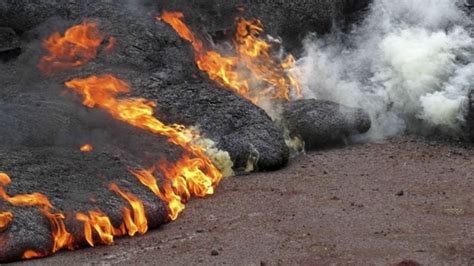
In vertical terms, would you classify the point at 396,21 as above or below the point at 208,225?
above

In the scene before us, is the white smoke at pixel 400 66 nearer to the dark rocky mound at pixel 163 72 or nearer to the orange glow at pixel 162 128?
the dark rocky mound at pixel 163 72

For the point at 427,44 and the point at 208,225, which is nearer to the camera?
the point at 208,225

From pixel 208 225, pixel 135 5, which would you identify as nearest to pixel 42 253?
pixel 208 225

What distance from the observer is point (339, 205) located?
7.82 metres

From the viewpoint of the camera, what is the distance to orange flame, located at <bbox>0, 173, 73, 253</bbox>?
6730mm

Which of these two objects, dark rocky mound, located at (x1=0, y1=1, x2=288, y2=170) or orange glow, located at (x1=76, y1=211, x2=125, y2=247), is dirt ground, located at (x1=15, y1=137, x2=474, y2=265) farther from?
dark rocky mound, located at (x1=0, y1=1, x2=288, y2=170)

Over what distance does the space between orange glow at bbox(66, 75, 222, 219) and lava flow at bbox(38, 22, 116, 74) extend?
0.57 metres

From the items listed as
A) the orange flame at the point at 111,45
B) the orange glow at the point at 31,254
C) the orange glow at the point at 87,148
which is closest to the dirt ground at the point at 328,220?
the orange glow at the point at 31,254

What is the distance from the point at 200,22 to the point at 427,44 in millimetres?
3926

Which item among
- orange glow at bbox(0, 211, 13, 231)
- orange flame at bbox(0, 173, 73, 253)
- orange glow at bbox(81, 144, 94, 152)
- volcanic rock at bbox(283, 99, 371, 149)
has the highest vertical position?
volcanic rock at bbox(283, 99, 371, 149)

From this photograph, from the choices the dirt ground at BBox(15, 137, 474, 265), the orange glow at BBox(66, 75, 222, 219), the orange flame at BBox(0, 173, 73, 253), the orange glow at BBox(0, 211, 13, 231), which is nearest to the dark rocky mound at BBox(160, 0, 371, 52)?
the orange glow at BBox(66, 75, 222, 219)

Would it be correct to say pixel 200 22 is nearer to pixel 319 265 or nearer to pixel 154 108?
pixel 154 108

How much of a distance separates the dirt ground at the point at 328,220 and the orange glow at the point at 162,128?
26cm

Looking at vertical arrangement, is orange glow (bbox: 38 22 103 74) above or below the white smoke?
below
